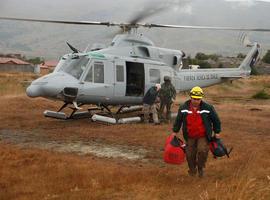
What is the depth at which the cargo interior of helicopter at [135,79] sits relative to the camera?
17.6 metres

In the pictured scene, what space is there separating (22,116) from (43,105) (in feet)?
13.1

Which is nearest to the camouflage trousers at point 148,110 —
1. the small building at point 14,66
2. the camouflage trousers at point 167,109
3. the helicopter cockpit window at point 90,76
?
the camouflage trousers at point 167,109

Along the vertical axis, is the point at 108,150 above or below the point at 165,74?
below

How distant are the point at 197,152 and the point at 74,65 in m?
8.49

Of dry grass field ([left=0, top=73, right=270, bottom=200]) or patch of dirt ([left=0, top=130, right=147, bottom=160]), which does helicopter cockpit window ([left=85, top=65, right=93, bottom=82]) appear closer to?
dry grass field ([left=0, top=73, right=270, bottom=200])

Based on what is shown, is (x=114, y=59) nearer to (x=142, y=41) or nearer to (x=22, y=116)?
(x=142, y=41)

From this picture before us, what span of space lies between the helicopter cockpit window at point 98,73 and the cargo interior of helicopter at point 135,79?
121cm

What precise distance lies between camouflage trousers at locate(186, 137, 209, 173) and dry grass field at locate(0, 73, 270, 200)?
24 centimetres

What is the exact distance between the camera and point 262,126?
1706 cm

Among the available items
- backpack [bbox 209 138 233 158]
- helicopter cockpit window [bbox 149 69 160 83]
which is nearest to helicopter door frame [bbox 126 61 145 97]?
helicopter cockpit window [bbox 149 69 160 83]

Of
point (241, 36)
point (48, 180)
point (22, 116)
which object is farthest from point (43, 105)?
point (48, 180)

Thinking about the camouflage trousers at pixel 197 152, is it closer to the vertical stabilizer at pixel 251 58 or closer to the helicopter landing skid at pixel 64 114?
the helicopter landing skid at pixel 64 114

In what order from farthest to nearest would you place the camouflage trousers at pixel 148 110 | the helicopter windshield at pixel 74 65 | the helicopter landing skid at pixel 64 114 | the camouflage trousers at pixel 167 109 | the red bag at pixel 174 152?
the camouflage trousers at pixel 167 109
the camouflage trousers at pixel 148 110
the helicopter landing skid at pixel 64 114
the helicopter windshield at pixel 74 65
the red bag at pixel 174 152

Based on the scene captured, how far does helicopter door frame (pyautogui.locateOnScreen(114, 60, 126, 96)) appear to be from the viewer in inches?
668
